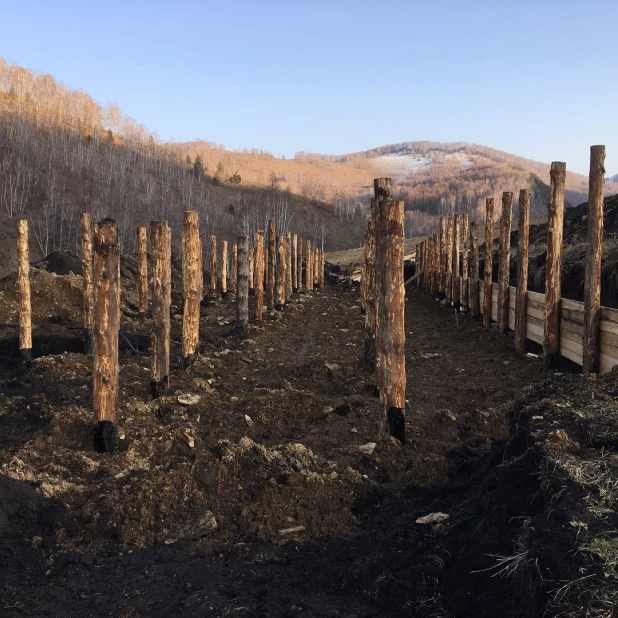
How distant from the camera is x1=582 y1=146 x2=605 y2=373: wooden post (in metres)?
7.97

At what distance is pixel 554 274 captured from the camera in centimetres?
933

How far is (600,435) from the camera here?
4.07 m

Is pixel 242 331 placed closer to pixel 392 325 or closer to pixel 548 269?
pixel 548 269

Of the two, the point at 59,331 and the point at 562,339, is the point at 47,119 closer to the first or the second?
the point at 59,331

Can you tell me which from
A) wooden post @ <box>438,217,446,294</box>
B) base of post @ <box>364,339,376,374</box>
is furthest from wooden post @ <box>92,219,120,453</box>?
wooden post @ <box>438,217,446,294</box>

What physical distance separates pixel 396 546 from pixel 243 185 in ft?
319

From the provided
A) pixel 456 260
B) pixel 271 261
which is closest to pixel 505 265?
pixel 456 260

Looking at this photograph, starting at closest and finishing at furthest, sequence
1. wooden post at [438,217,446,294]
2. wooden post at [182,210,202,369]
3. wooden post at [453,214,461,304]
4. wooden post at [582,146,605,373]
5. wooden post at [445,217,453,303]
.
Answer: wooden post at [582,146,605,373], wooden post at [182,210,202,369], wooden post at [453,214,461,304], wooden post at [445,217,453,303], wooden post at [438,217,446,294]

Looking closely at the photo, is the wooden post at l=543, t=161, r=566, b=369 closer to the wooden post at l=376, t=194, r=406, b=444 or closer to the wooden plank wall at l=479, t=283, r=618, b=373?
the wooden plank wall at l=479, t=283, r=618, b=373

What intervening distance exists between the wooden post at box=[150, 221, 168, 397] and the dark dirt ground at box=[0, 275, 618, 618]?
1.30 feet

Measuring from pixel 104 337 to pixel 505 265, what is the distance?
8721 mm

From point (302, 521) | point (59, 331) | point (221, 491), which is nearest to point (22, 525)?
point (221, 491)

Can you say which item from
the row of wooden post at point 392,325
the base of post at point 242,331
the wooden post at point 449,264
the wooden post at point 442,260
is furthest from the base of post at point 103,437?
the wooden post at point 442,260

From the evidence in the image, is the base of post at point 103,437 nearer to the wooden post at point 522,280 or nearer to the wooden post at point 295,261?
the wooden post at point 522,280
